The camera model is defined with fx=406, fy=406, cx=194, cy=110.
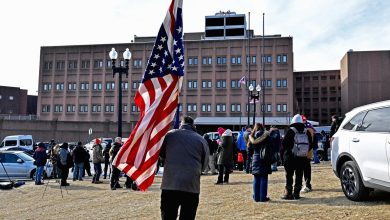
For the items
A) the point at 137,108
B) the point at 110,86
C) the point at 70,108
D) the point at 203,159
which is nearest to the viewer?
the point at 203,159

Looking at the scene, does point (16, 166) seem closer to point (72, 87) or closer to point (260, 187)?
point (260, 187)

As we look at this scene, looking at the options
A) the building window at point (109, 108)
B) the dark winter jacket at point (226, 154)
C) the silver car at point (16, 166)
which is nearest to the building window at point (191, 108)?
the building window at point (109, 108)

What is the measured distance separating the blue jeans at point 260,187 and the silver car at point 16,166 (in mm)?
13589

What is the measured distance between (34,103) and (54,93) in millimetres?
33020

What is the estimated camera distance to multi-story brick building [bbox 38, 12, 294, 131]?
65250 mm

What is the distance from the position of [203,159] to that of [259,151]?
3924 mm

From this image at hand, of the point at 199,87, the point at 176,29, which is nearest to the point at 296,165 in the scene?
the point at 176,29

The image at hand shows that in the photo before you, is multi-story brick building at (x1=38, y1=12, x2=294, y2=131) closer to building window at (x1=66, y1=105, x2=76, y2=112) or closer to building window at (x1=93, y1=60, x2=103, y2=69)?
building window at (x1=93, y1=60, x2=103, y2=69)

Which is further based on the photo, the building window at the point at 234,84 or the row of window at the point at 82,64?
the row of window at the point at 82,64

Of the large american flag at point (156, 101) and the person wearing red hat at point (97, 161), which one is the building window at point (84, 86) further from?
the large american flag at point (156, 101)

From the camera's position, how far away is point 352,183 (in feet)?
27.2

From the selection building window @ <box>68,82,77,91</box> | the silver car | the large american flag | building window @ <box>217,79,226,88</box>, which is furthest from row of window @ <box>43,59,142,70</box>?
the large american flag

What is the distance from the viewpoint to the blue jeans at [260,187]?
9.16 meters

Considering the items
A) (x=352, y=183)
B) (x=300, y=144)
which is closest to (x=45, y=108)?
(x=300, y=144)
